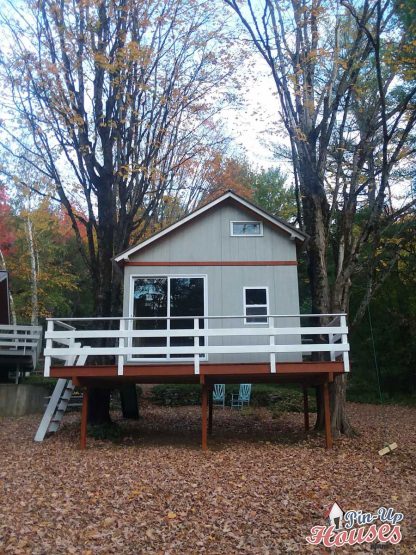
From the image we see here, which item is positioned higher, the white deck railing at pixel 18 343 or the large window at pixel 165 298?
the large window at pixel 165 298

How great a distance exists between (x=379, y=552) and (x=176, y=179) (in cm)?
1773

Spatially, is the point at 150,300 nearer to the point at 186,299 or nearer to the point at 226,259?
the point at 186,299

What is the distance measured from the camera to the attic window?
13609mm

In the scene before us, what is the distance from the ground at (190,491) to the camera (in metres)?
6.11

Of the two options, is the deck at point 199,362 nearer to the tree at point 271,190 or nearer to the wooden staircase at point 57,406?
the wooden staircase at point 57,406

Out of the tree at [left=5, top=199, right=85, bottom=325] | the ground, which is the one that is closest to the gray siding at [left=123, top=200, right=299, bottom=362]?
the ground

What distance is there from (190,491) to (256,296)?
629cm

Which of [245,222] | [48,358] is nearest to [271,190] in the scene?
[245,222]

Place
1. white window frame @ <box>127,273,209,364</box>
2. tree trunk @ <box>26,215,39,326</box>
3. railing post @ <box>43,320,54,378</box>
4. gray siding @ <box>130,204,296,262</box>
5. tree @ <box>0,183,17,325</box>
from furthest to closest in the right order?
1. tree @ <box>0,183,17,325</box>
2. tree trunk @ <box>26,215,39,326</box>
3. gray siding @ <box>130,204,296,262</box>
4. white window frame @ <box>127,273,209,364</box>
5. railing post @ <box>43,320,54,378</box>

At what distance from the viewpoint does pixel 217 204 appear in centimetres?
1359

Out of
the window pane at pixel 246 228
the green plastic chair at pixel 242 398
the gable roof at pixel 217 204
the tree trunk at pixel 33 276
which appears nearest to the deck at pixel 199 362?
the gable roof at pixel 217 204

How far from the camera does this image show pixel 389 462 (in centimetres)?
989

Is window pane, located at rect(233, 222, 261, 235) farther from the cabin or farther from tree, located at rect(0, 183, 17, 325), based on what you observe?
tree, located at rect(0, 183, 17, 325)

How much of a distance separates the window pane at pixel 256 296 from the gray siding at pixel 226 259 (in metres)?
0.15
